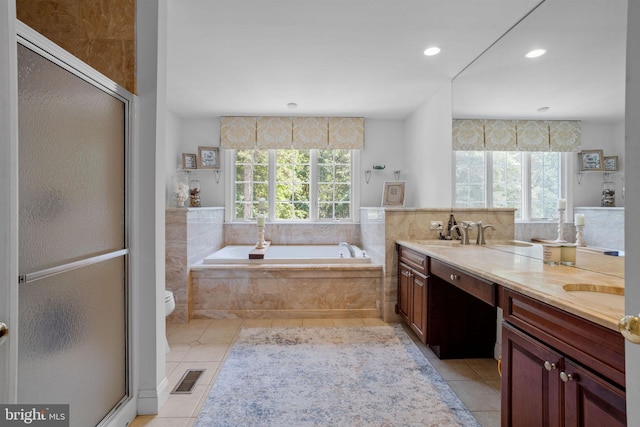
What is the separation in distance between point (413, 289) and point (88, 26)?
8.88 feet

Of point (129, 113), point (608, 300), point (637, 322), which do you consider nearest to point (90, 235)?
point (129, 113)

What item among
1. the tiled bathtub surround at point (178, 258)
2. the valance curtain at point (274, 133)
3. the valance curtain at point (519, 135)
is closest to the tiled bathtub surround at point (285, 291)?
the tiled bathtub surround at point (178, 258)

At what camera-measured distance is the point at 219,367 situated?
2365 mm

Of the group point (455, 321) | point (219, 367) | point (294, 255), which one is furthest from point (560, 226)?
point (294, 255)

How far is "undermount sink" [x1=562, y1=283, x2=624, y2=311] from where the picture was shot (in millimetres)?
1324

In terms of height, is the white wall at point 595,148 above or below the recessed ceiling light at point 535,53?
below

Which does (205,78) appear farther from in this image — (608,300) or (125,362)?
(608,300)

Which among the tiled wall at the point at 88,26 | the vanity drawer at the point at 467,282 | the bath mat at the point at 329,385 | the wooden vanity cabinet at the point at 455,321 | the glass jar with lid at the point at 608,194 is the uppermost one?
the tiled wall at the point at 88,26

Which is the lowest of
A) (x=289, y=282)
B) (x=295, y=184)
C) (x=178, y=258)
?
(x=289, y=282)

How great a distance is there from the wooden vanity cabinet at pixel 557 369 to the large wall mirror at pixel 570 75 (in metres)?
0.63

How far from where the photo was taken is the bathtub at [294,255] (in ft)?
11.4

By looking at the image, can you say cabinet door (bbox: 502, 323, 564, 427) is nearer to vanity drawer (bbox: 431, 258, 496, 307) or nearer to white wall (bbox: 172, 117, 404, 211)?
vanity drawer (bbox: 431, 258, 496, 307)

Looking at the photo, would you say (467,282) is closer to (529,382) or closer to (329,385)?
(529,382)

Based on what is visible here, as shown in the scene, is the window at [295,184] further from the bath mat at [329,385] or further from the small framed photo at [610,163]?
the small framed photo at [610,163]
